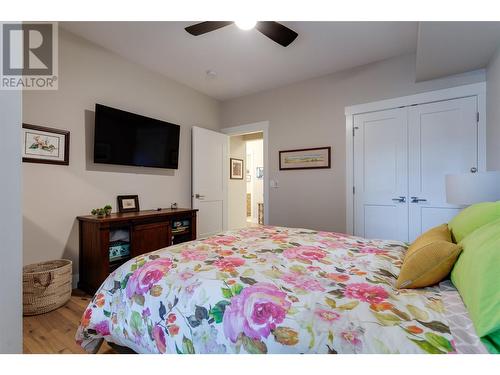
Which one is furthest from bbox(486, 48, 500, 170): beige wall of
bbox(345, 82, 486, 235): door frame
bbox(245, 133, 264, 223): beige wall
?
bbox(245, 133, 264, 223): beige wall

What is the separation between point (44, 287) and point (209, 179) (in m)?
2.52

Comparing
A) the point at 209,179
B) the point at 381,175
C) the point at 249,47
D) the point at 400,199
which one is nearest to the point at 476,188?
the point at 400,199

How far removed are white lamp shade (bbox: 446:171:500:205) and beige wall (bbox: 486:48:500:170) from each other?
1.63 ft

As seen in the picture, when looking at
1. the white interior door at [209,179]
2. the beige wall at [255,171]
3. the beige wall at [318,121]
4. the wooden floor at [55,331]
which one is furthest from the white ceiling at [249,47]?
the beige wall at [255,171]

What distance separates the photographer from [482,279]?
2.57 feet

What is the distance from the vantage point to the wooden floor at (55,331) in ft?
5.38

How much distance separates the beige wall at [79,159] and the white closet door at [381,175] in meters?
2.69

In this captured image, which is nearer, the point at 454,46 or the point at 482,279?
the point at 482,279

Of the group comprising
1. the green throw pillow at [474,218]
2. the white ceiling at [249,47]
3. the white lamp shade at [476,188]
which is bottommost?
the green throw pillow at [474,218]

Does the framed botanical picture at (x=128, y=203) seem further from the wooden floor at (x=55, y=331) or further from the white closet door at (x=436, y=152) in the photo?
the white closet door at (x=436, y=152)

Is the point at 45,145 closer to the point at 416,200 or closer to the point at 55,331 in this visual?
the point at 55,331

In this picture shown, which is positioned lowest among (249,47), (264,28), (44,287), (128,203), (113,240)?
(44,287)
